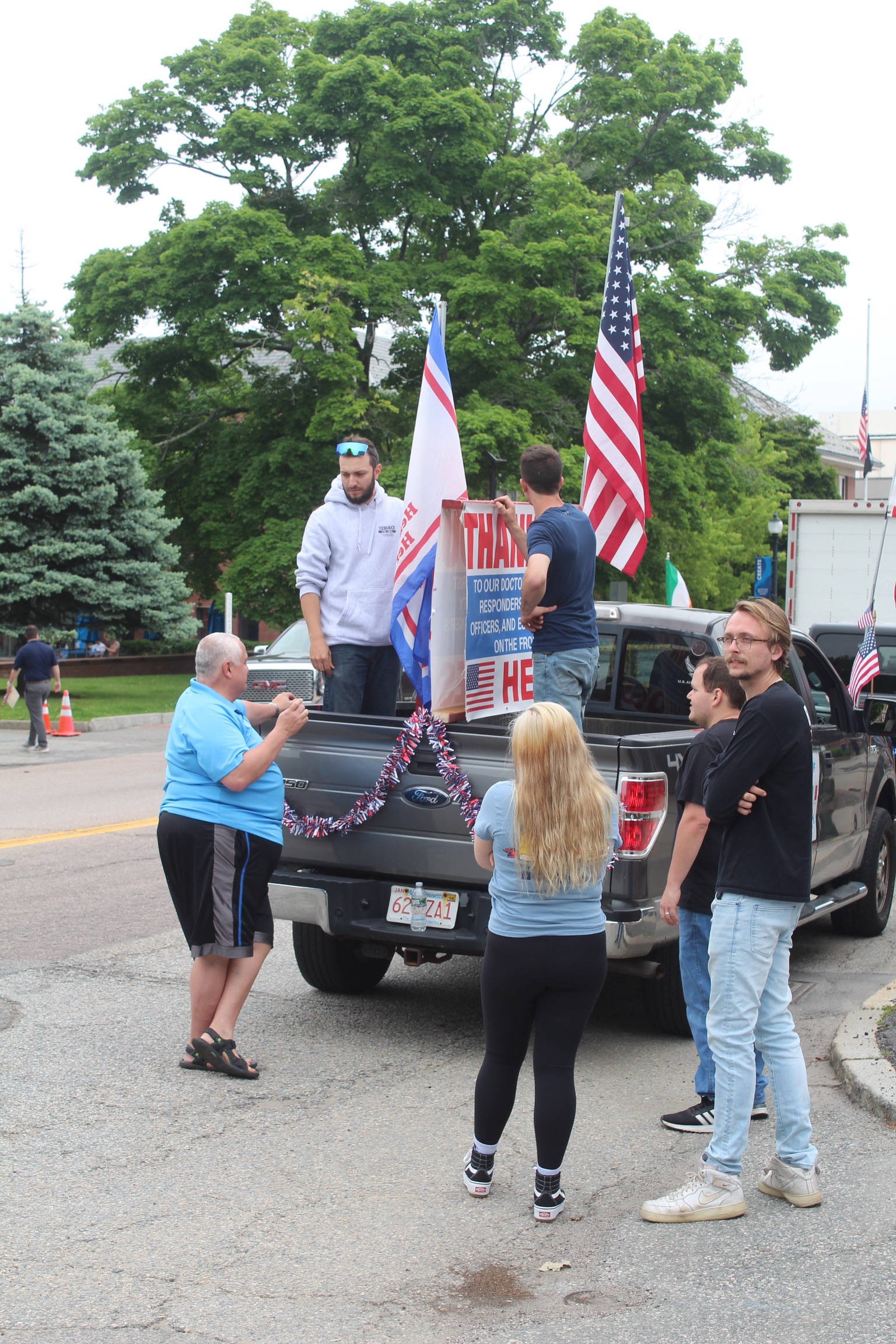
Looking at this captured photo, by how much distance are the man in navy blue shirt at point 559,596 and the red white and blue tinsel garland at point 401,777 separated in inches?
24.3

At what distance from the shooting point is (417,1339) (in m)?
3.30

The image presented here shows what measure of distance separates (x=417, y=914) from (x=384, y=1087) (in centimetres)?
71

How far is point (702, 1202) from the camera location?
4059mm

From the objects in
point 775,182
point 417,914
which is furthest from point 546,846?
point 775,182

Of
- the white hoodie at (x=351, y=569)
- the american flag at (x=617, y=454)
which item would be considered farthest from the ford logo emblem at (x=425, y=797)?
the american flag at (x=617, y=454)

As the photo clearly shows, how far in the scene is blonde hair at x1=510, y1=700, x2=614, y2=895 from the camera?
13.0 feet

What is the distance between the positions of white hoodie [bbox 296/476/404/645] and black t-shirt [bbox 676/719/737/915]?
2.17m

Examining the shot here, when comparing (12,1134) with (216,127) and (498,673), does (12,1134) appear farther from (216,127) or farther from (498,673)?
(216,127)

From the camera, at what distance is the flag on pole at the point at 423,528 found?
605 centimetres

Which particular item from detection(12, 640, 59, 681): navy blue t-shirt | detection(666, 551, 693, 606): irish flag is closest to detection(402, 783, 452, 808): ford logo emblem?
detection(666, 551, 693, 606): irish flag

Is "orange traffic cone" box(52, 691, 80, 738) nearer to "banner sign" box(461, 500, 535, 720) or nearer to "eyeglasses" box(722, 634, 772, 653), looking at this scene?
"banner sign" box(461, 500, 535, 720)

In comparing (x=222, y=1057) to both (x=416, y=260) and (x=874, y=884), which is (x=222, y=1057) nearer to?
(x=874, y=884)

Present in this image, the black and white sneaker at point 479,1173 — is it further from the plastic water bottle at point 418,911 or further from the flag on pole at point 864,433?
the flag on pole at point 864,433

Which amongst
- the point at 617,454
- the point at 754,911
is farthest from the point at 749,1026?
the point at 617,454
